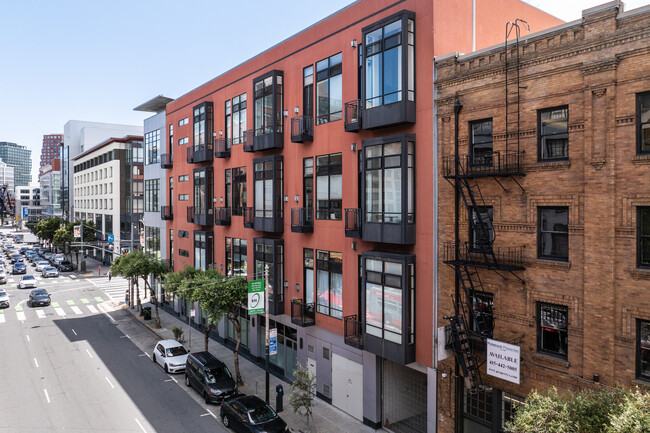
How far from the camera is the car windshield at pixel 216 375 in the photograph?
22.1 metres

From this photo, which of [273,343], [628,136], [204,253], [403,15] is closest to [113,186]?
[204,253]

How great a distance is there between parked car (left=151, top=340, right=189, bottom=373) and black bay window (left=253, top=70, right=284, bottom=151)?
43.8 feet

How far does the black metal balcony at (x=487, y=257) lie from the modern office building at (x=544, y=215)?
0.16ft

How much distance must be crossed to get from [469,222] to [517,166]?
271cm

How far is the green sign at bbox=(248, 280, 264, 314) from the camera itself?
20.6m

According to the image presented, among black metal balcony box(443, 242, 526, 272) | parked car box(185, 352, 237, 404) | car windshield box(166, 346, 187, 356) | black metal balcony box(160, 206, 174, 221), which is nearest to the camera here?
black metal balcony box(443, 242, 526, 272)

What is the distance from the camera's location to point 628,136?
12.1 m

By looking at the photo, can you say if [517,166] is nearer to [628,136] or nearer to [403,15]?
[628,136]

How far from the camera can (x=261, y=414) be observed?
18078mm

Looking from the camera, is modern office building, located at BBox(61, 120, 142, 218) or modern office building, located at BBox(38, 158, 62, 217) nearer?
modern office building, located at BBox(61, 120, 142, 218)

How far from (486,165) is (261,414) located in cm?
1332

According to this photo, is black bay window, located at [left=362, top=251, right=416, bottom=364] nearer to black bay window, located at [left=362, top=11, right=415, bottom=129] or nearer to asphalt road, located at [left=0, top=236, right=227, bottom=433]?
black bay window, located at [left=362, top=11, right=415, bottom=129]

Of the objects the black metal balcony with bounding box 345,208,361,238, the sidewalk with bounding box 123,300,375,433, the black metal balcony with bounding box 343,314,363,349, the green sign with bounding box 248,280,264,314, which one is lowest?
the sidewalk with bounding box 123,300,375,433

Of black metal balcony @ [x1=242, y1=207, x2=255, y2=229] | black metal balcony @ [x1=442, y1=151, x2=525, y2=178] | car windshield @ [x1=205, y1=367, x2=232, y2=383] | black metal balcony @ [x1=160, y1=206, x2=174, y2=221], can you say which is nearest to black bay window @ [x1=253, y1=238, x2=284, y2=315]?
black metal balcony @ [x1=242, y1=207, x2=255, y2=229]
